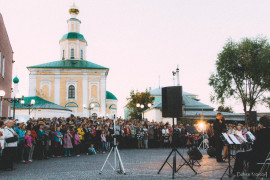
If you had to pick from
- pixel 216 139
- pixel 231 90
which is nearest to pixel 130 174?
pixel 216 139

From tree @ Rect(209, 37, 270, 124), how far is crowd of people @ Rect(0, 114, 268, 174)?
14.3 metres

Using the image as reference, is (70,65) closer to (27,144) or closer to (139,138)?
(139,138)

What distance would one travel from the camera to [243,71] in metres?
35.4

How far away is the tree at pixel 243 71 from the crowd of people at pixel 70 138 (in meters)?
14.3

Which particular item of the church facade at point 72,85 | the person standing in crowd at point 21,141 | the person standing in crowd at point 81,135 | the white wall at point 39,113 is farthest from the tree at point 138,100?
the person standing in crowd at point 21,141

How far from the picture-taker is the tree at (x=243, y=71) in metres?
33.6

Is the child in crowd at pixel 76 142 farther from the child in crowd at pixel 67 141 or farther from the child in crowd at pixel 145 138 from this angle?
the child in crowd at pixel 145 138

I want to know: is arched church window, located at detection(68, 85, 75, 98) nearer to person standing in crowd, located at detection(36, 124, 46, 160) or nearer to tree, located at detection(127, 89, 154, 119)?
tree, located at detection(127, 89, 154, 119)

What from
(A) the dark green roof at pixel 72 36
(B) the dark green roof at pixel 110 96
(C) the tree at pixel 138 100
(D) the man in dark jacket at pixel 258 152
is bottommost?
(D) the man in dark jacket at pixel 258 152

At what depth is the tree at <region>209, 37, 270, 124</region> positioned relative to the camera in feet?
110

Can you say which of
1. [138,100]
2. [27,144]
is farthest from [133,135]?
[138,100]

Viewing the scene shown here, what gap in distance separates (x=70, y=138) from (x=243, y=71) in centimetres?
2645

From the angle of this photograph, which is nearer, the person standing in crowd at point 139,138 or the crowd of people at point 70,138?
the crowd of people at point 70,138

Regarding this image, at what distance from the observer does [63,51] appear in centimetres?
6075
